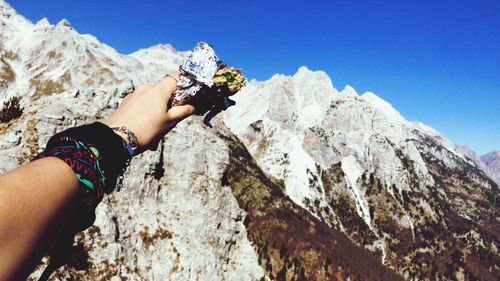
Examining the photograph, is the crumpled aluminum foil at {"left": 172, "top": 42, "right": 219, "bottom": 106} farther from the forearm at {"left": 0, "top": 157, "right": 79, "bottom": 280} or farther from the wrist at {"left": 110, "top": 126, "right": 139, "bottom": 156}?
the forearm at {"left": 0, "top": 157, "right": 79, "bottom": 280}

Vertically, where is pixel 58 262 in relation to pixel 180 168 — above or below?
below

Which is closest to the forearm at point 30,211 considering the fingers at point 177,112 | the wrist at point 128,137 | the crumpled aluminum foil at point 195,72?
the wrist at point 128,137

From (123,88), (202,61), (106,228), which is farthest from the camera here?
(123,88)

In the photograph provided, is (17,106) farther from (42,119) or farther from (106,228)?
(106,228)

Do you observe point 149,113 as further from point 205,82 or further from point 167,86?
point 205,82

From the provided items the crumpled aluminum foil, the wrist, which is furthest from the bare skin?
the crumpled aluminum foil

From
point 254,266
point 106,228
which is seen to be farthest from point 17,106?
point 254,266

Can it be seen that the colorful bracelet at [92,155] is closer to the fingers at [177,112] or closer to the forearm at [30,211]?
the forearm at [30,211]
